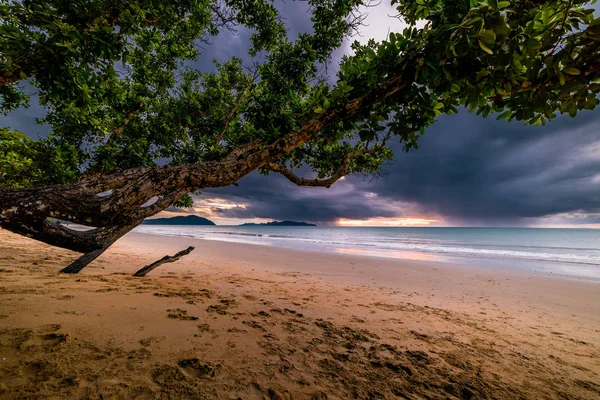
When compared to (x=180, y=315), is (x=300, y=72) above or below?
above

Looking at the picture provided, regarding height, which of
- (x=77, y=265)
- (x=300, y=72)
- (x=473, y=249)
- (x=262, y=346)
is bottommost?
(x=473, y=249)

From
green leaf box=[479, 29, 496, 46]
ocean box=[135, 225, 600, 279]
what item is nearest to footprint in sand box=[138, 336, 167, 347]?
green leaf box=[479, 29, 496, 46]

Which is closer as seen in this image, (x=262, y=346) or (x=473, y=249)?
(x=262, y=346)

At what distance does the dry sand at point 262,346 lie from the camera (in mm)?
1999

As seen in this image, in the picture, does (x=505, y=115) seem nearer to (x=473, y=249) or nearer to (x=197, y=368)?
(x=197, y=368)

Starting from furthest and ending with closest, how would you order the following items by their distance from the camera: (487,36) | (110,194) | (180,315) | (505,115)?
1. (180,315)
2. (505,115)
3. (110,194)
4. (487,36)

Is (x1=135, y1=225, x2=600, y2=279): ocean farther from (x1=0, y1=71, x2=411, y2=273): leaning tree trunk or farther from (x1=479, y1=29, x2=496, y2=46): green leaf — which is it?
(x1=0, y1=71, x2=411, y2=273): leaning tree trunk

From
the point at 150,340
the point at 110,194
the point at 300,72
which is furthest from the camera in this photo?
the point at 300,72

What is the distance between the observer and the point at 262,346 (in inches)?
109

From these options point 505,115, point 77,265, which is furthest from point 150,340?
point 505,115

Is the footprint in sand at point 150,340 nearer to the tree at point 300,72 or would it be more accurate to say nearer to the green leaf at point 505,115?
the tree at point 300,72

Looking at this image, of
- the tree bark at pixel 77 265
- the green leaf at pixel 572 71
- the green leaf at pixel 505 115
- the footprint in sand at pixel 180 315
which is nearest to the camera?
the green leaf at pixel 572 71

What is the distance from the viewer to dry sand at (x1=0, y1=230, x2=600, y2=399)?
1999 millimetres

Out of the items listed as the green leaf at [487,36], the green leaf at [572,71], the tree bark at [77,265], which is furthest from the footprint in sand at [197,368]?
the tree bark at [77,265]
